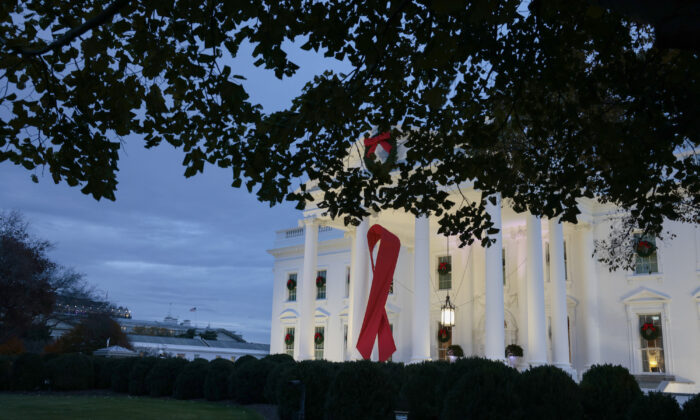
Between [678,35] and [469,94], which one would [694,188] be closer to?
[469,94]

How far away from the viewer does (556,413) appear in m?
11.2

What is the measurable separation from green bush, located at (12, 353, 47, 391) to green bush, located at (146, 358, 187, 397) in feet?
17.5

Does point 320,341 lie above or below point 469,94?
below

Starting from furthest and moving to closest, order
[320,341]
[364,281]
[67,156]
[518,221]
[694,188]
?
[320,341] < [518,221] < [364,281] < [694,188] < [67,156]

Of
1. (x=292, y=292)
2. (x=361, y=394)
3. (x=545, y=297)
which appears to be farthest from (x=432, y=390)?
(x=292, y=292)

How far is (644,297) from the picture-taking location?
24.0 metres

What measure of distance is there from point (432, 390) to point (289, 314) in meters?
23.0

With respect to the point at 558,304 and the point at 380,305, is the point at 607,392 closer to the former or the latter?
the point at 558,304

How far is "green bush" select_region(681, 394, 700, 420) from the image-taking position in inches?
356

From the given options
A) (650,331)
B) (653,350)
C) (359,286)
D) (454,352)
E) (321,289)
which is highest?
(321,289)

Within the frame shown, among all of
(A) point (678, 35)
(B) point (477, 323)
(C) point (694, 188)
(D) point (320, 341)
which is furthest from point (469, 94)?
(D) point (320, 341)

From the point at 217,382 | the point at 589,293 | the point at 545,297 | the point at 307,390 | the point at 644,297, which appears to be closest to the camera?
the point at 307,390

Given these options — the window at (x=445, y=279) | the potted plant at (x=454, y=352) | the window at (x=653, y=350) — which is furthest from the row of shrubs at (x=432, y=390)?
the window at (x=445, y=279)

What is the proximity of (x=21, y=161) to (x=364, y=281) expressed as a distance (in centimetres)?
1991
